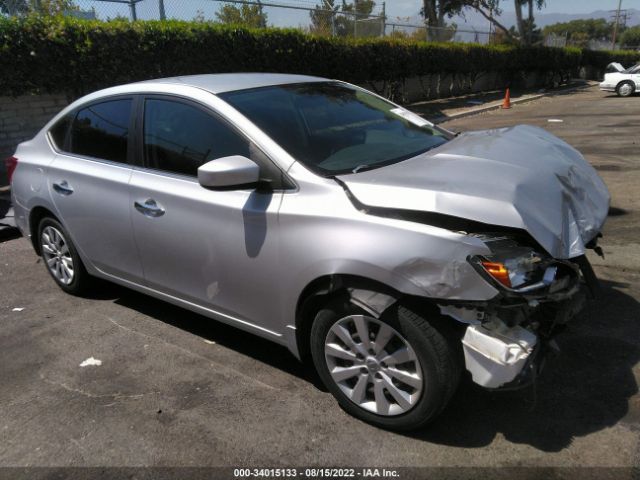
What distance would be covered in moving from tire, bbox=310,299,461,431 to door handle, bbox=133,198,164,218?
1278 mm

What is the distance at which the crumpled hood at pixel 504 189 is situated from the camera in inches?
98.6

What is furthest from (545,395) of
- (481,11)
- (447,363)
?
(481,11)

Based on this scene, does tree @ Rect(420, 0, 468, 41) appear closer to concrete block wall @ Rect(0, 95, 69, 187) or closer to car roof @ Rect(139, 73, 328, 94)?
concrete block wall @ Rect(0, 95, 69, 187)

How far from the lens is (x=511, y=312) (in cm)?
250

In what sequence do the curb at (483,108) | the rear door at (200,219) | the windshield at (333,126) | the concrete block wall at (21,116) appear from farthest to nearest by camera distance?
the curb at (483,108) < the concrete block wall at (21,116) < the windshield at (333,126) < the rear door at (200,219)

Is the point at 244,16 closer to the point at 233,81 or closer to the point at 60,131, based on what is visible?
the point at 60,131

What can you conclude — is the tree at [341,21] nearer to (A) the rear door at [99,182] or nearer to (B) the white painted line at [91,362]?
(A) the rear door at [99,182]

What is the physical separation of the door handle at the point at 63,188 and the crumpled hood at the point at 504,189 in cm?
235

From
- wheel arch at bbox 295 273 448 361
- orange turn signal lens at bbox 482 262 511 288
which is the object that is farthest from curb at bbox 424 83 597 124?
orange turn signal lens at bbox 482 262 511 288

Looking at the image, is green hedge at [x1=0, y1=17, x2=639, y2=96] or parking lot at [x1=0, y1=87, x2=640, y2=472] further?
green hedge at [x1=0, y1=17, x2=639, y2=96]

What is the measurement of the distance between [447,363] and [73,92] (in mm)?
10129

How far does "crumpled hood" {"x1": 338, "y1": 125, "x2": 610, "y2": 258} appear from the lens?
8.21 ft

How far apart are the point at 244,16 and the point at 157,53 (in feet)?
13.4

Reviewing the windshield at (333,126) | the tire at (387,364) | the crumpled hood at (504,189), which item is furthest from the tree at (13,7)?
the tire at (387,364)
